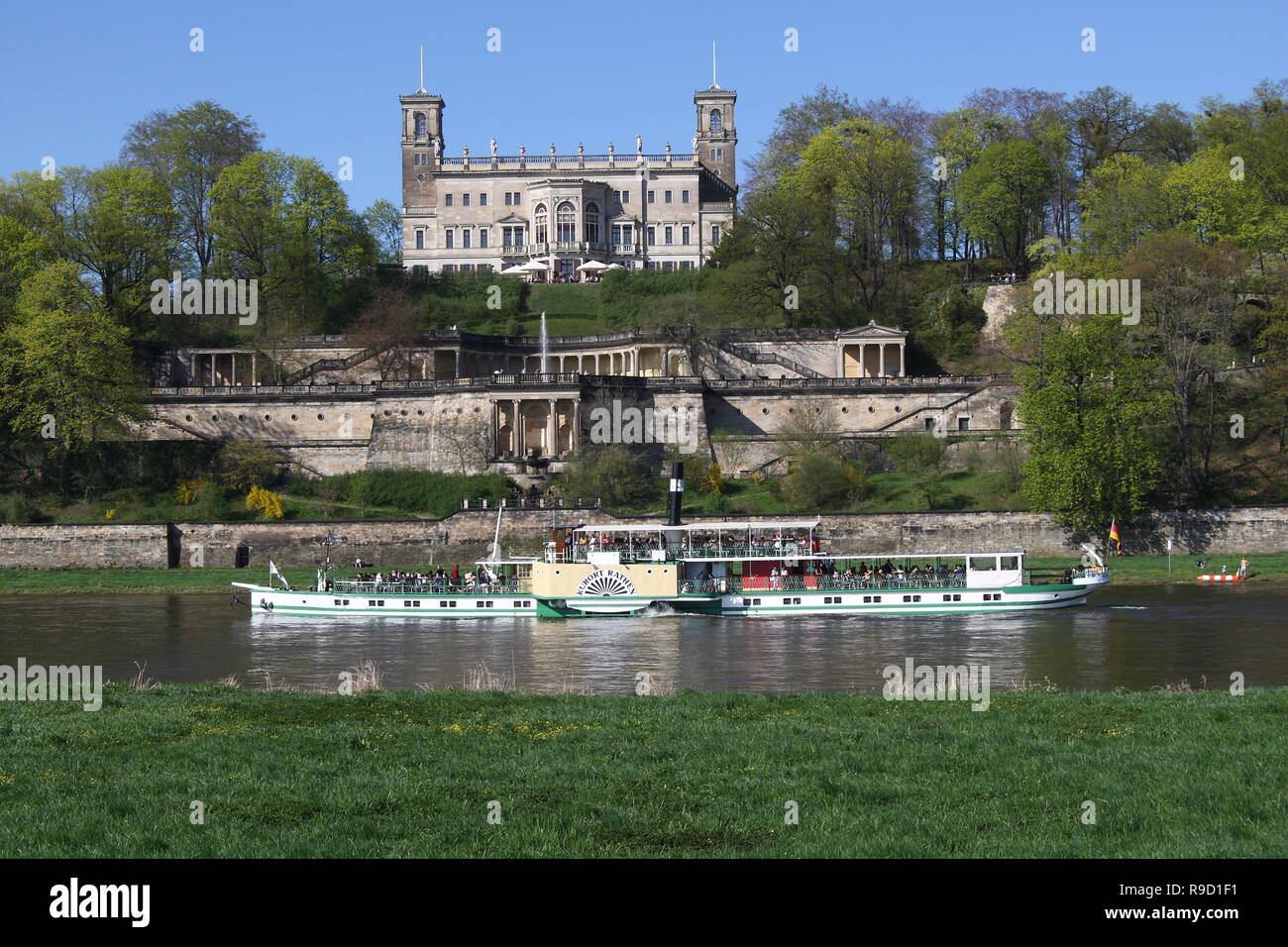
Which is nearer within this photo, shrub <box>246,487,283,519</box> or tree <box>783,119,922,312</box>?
shrub <box>246,487,283,519</box>

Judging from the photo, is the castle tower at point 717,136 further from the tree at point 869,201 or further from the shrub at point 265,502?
the shrub at point 265,502

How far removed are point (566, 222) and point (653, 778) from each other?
97969 millimetres

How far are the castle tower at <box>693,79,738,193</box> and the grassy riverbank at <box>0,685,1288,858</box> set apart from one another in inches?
4042

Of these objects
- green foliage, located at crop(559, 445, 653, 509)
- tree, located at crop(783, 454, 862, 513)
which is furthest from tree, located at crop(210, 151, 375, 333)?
tree, located at crop(783, 454, 862, 513)

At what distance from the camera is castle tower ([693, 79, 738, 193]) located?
121688mm

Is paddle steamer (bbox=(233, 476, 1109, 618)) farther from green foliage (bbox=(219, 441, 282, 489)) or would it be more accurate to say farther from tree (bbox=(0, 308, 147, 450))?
tree (bbox=(0, 308, 147, 450))

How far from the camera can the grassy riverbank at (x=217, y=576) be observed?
2288 inches

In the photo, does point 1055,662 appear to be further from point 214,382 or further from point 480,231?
point 480,231

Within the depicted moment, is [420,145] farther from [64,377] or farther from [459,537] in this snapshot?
[459,537]

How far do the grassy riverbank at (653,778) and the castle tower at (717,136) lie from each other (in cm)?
10266

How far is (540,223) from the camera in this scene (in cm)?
11269

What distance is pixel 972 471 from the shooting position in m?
71.6
